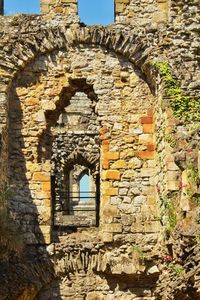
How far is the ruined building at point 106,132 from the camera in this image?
460 inches

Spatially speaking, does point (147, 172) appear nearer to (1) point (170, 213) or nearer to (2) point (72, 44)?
(1) point (170, 213)

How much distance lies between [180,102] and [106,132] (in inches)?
56.1

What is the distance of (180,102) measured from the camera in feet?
38.2

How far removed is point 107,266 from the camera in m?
11.8

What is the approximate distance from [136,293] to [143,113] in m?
3.06

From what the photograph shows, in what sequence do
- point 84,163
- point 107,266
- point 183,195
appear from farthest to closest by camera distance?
point 84,163 → point 107,266 → point 183,195

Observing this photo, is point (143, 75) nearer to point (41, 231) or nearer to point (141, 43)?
point (141, 43)

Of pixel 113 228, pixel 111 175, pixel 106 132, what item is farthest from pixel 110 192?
pixel 106 132

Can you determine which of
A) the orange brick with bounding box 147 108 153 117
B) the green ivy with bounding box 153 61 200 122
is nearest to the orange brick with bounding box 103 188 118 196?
the orange brick with bounding box 147 108 153 117

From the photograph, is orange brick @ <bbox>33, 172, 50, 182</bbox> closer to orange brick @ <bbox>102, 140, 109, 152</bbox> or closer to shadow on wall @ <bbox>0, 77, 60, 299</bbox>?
shadow on wall @ <bbox>0, 77, 60, 299</bbox>

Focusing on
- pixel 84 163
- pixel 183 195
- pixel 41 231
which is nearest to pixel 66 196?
pixel 84 163

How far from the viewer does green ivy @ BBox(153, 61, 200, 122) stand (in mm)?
11578

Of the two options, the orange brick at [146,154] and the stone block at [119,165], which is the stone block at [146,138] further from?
the stone block at [119,165]

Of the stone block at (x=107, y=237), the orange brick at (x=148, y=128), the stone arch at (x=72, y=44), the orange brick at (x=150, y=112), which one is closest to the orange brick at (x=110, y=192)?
the stone block at (x=107, y=237)
